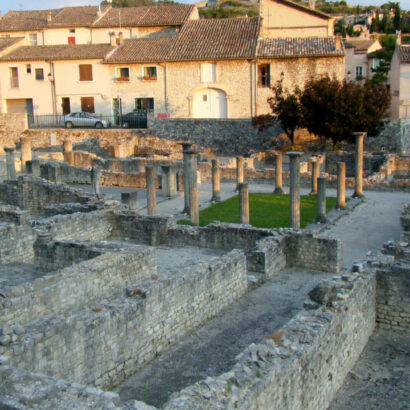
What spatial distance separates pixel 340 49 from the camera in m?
38.2

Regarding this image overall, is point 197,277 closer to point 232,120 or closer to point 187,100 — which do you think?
point 232,120

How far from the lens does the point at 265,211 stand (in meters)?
20.6

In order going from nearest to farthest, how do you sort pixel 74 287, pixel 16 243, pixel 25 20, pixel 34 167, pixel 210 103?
pixel 74 287 → pixel 16 243 → pixel 34 167 → pixel 210 103 → pixel 25 20

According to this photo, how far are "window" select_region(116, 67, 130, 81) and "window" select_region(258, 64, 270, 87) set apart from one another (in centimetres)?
962

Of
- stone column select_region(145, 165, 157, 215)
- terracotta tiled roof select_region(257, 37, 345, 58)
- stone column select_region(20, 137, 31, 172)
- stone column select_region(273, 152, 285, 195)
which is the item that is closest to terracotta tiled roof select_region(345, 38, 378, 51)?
terracotta tiled roof select_region(257, 37, 345, 58)

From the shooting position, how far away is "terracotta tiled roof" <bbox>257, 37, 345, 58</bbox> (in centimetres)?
3819

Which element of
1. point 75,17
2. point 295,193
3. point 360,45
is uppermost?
point 75,17

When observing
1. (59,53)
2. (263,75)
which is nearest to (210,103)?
(263,75)

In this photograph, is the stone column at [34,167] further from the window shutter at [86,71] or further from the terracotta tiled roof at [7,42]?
the terracotta tiled roof at [7,42]

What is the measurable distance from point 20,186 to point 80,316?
14051mm

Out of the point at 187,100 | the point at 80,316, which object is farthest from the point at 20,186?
the point at 187,100

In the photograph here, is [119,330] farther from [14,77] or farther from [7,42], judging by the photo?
[7,42]

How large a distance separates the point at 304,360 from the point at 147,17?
4571 centimetres

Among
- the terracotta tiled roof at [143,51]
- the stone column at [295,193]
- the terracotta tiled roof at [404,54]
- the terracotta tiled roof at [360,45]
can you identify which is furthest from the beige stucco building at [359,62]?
the stone column at [295,193]
